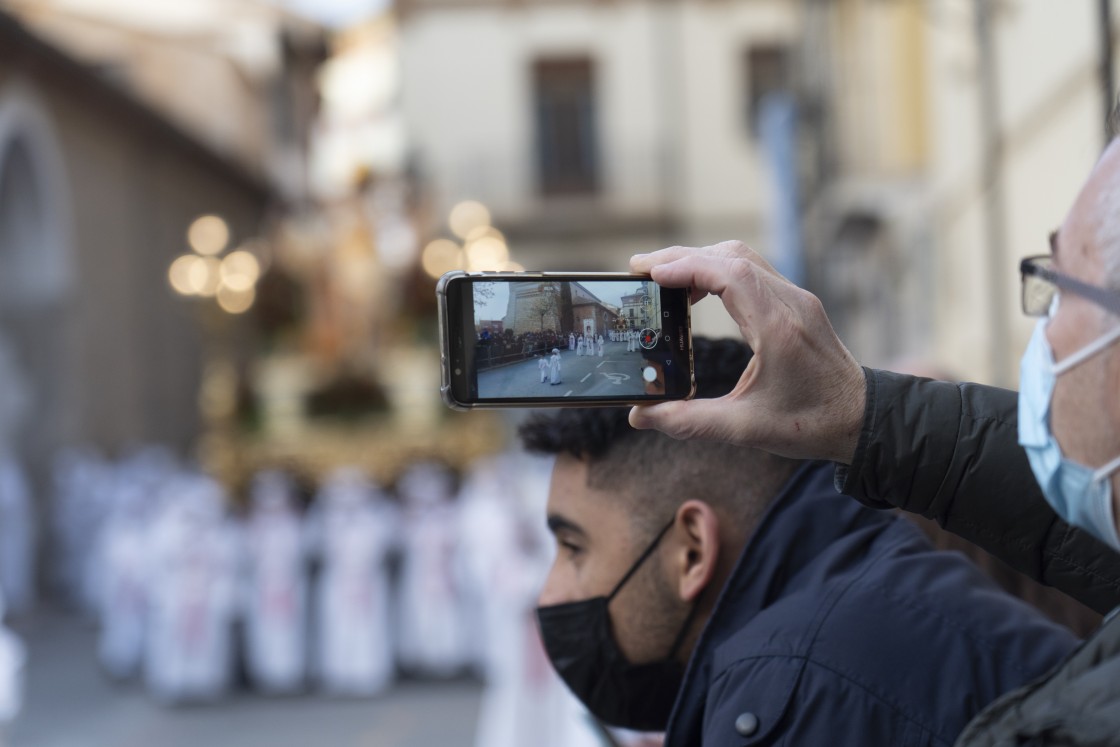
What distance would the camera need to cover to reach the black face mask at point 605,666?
2.14 meters

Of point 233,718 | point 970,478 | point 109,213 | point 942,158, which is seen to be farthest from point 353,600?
point 109,213

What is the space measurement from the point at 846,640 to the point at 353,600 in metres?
8.85

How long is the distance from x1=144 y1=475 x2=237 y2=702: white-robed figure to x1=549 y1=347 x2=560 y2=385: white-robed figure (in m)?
8.92

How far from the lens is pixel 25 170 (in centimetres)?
1541

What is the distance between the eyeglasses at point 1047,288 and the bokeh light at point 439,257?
12.5m

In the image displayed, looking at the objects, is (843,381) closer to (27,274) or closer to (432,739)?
(432,739)

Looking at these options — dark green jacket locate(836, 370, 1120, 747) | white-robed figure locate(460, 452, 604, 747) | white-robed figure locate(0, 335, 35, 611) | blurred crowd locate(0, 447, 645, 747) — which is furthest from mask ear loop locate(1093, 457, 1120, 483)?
white-robed figure locate(0, 335, 35, 611)

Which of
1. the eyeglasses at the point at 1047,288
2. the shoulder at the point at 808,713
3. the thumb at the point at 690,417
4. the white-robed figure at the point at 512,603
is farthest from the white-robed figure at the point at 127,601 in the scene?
the eyeglasses at the point at 1047,288

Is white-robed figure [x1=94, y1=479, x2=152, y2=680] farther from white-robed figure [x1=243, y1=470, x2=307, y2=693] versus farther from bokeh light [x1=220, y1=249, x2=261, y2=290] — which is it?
bokeh light [x1=220, y1=249, x2=261, y2=290]

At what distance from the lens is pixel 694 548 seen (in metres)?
2.09

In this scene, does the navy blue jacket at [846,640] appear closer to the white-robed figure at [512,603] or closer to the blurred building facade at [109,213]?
the white-robed figure at [512,603]

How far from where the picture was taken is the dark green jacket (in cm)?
168

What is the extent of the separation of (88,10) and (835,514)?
2397 cm

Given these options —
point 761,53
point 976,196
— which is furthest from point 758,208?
point 976,196
